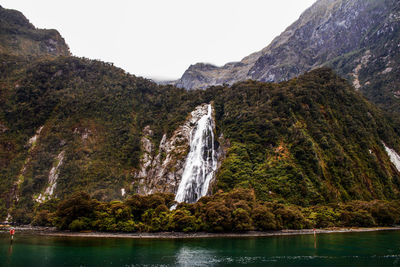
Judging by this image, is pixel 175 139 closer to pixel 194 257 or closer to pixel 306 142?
pixel 306 142

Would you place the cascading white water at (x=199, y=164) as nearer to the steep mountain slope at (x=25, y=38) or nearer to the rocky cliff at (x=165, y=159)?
the rocky cliff at (x=165, y=159)

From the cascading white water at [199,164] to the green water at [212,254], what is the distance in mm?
32732

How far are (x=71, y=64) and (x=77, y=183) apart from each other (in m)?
65.5

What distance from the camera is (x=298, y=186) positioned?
219 feet

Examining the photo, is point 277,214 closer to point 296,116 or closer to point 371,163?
point 296,116

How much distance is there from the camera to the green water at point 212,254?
29817mm

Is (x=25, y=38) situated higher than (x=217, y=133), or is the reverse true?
(x=25, y=38)

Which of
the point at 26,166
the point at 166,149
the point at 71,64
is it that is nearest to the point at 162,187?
the point at 166,149

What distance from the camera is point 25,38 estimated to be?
168250 mm

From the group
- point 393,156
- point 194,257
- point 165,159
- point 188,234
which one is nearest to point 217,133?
point 165,159

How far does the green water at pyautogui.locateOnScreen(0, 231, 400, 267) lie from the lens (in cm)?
2982

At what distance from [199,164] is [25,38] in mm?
148599

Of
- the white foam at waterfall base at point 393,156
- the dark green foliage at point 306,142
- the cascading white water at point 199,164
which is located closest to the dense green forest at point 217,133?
the dark green foliage at point 306,142

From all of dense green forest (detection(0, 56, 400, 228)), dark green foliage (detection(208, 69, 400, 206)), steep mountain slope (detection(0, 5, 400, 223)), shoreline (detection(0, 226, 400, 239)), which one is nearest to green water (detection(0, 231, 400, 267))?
shoreline (detection(0, 226, 400, 239))
